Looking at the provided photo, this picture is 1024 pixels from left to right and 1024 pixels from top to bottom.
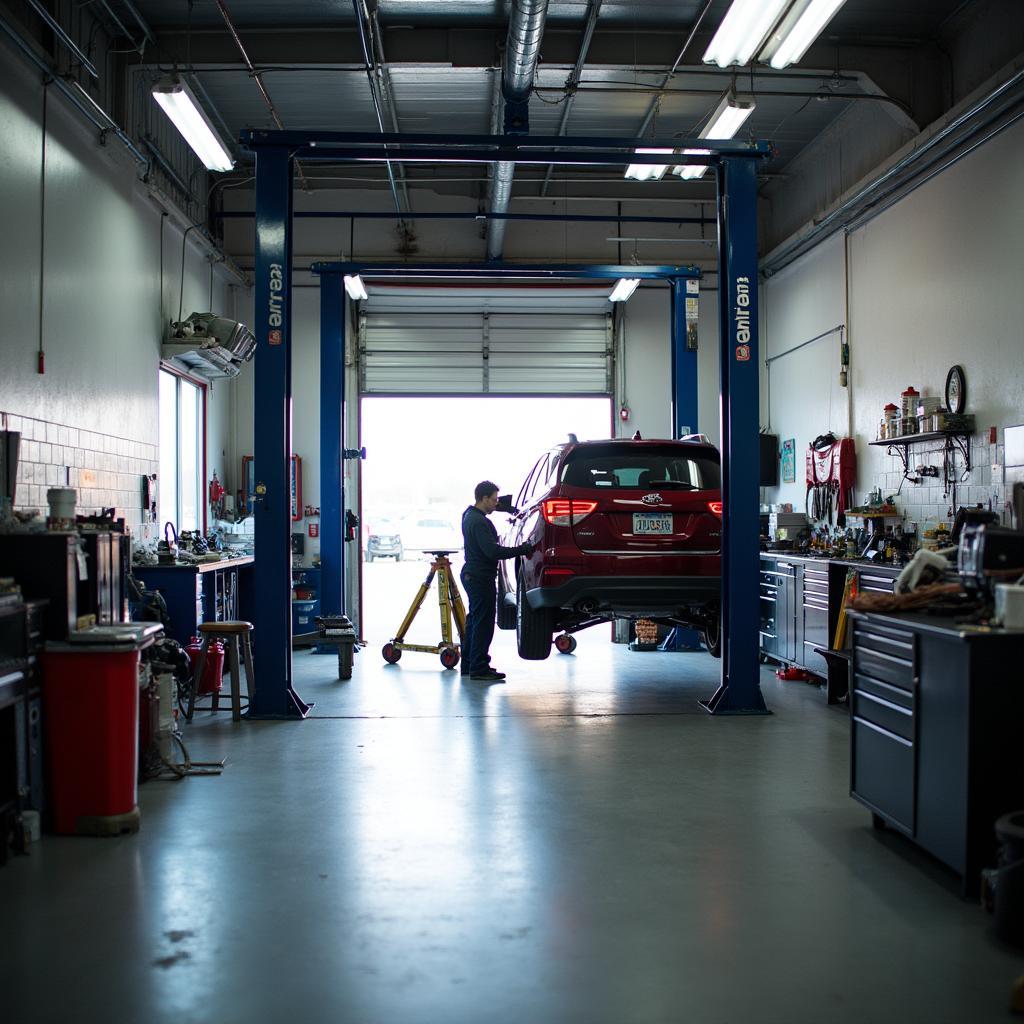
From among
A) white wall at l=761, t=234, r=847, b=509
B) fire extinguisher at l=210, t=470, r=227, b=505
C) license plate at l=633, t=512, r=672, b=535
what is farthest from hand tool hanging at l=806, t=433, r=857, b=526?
fire extinguisher at l=210, t=470, r=227, b=505

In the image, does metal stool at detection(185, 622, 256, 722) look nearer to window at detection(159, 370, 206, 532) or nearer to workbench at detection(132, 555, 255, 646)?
workbench at detection(132, 555, 255, 646)

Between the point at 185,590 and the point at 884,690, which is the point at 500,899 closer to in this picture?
the point at 884,690

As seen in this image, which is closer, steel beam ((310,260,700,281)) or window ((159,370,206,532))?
window ((159,370,206,532))

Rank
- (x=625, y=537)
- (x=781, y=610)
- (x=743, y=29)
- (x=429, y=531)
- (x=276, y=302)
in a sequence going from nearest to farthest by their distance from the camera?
(x=743, y=29), (x=276, y=302), (x=625, y=537), (x=781, y=610), (x=429, y=531)

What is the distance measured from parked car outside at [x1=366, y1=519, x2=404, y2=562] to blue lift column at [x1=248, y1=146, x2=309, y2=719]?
16346 millimetres

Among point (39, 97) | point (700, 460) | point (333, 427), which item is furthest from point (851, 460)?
point (39, 97)

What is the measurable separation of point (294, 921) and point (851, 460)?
24.4 feet

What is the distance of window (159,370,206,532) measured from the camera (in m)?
9.64

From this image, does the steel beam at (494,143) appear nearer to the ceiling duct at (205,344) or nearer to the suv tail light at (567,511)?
the suv tail light at (567,511)

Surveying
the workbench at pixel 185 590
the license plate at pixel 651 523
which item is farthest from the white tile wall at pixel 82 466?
the license plate at pixel 651 523

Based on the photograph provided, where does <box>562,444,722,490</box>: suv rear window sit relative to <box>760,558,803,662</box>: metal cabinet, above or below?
above

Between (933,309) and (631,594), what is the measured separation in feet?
11.7

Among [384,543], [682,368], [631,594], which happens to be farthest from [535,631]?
[384,543]

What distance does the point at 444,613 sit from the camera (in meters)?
8.52
